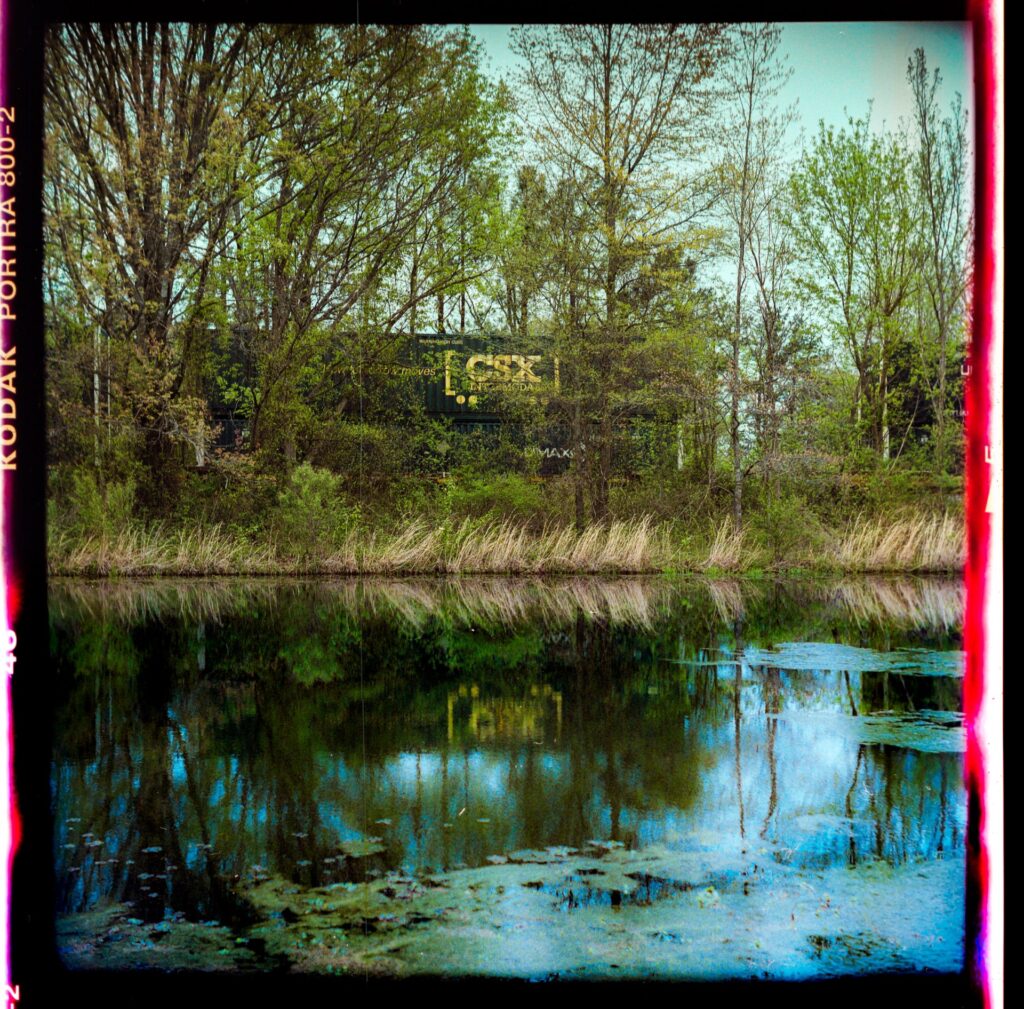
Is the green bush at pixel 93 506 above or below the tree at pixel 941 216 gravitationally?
below

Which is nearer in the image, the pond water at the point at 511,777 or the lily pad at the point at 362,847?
the pond water at the point at 511,777

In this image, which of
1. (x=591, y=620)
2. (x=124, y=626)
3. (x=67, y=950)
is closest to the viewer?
(x=67, y=950)

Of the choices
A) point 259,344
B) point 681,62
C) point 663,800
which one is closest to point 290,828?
point 663,800

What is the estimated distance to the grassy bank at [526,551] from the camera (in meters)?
3.53

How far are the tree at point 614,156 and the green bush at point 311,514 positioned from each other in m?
0.89

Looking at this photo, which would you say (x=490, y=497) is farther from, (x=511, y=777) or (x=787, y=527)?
(x=787, y=527)

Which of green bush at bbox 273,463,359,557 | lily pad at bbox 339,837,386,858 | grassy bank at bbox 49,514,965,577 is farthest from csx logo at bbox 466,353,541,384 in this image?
lily pad at bbox 339,837,386,858

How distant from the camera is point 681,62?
3580 mm

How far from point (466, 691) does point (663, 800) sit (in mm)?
764

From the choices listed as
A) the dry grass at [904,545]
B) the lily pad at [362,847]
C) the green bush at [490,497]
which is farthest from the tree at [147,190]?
the dry grass at [904,545]

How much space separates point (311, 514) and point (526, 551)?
80cm

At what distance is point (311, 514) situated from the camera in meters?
3.62

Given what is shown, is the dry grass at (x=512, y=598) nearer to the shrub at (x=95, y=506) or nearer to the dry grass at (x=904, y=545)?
the dry grass at (x=904, y=545)
